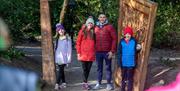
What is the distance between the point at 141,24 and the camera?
7.92 meters

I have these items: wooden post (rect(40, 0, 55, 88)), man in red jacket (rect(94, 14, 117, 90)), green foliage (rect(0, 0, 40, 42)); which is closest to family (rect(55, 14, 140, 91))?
man in red jacket (rect(94, 14, 117, 90))

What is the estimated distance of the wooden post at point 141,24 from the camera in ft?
24.6

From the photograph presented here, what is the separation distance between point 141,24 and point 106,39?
947 mm

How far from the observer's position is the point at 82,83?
30.8ft

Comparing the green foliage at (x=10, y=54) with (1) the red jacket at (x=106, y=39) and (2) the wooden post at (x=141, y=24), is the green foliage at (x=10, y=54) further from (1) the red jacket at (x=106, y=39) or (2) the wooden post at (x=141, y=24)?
(2) the wooden post at (x=141, y=24)

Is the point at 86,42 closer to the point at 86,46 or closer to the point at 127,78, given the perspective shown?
the point at 86,46

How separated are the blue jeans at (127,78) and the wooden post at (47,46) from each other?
152cm

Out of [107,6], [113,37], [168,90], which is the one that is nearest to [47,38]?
[113,37]

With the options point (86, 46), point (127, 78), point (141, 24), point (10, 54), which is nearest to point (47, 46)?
point (86, 46)

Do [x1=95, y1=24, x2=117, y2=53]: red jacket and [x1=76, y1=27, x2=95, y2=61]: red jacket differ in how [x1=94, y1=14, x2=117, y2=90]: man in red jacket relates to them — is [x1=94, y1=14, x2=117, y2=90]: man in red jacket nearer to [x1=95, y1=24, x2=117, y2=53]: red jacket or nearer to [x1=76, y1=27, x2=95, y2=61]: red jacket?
[x1=95, y1=24, x2=117, y2=53]: red jacket

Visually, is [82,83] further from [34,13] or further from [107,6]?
[107,6]

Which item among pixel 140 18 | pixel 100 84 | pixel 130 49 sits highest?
pixel 140 18

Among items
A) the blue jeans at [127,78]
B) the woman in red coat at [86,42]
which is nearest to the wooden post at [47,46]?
the woman in red coat at [86,42]

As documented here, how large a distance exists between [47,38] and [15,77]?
25.5 ft
